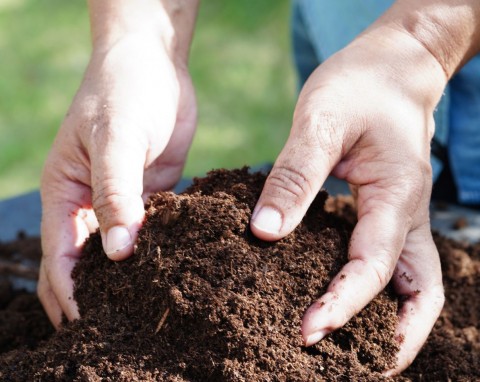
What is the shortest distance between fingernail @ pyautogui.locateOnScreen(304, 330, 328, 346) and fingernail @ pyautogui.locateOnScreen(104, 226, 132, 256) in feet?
1.69

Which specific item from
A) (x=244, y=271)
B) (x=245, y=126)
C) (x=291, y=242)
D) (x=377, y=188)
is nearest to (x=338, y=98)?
(x=377, y=188)

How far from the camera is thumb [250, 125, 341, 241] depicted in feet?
5.23

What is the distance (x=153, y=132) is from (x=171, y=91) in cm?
Answer: 24

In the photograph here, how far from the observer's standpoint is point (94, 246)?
1.78 metres

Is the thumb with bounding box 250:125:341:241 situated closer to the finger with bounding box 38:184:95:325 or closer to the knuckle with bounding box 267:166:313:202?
the knuckle with bounding box 267:166:313:202

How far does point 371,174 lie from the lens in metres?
1.73

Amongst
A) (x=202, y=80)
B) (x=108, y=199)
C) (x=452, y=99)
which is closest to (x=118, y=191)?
(x=108, y=199)

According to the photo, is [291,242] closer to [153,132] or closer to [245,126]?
[153,132]

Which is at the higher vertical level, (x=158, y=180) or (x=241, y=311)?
A: (x=241, y=311)

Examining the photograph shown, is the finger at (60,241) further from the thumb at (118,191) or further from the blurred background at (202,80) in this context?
the blurred background at (202,80)

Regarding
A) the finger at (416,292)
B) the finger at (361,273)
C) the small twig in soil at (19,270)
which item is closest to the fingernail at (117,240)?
the finger at (361,273)

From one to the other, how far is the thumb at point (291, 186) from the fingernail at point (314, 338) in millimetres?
258

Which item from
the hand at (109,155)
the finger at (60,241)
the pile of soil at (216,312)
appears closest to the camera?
the pile of soil at (216,312)

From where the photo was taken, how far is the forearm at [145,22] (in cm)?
221
